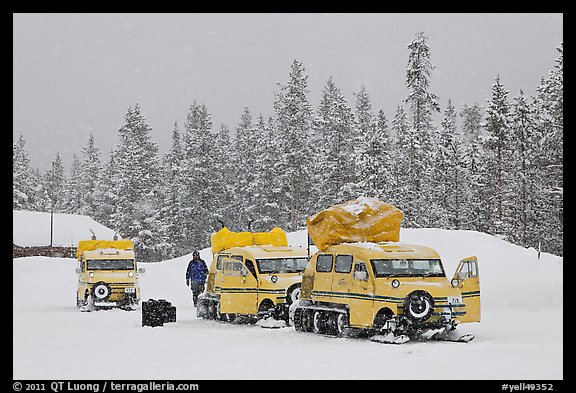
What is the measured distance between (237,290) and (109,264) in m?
8.94

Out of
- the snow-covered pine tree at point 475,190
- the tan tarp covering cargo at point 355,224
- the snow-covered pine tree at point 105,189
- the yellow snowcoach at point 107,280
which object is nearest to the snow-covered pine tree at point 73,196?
the snow-covered pine tree at point 105,189

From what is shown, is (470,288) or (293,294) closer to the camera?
(470,288)

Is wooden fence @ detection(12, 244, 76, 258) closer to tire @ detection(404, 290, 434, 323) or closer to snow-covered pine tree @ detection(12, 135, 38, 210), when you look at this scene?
snow-covered pine tree @ detection(12, 135, 38, 210)

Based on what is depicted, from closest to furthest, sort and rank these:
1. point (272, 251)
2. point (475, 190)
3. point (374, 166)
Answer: point (272, 251), point (374, 166), point (475, 190)

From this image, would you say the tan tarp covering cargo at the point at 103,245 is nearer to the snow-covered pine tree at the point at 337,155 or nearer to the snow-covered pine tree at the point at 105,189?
the snow-covered pine tree at the point at 337,155

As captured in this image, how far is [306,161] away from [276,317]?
51442 millimetres

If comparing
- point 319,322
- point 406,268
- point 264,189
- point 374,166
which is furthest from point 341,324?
point 264,189

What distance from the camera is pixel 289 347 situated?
1652 centimetres

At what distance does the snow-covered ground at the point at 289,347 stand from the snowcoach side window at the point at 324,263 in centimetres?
164

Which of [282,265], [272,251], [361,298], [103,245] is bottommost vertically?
[361,298]

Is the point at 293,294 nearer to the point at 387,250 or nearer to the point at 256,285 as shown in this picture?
the point at 256,285

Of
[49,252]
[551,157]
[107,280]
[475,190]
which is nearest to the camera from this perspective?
[107,280]

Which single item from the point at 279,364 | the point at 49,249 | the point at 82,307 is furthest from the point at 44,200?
the point at 279,364
